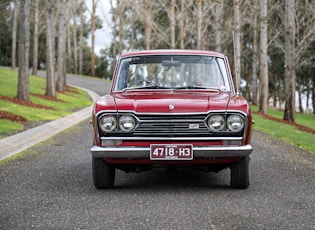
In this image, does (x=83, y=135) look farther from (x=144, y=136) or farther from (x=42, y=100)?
(x=42, y=100)

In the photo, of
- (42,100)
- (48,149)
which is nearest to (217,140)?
(48,149)

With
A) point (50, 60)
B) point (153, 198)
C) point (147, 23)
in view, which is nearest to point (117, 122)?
point (153, 198)

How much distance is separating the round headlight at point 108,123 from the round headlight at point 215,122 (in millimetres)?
1131

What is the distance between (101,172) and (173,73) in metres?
2.14

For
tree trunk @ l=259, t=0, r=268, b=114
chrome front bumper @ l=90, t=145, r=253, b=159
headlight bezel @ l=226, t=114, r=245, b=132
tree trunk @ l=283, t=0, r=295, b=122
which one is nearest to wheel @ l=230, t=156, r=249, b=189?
chrome front bumper @ l=90, t=145, r=253, b=159

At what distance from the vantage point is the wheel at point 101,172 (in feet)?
21.7

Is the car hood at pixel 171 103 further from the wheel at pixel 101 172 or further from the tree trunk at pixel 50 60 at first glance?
the tree trunk at pixel 50 60

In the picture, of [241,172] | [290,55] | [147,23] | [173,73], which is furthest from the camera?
[147,23]

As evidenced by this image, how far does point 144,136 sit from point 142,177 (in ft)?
5.57

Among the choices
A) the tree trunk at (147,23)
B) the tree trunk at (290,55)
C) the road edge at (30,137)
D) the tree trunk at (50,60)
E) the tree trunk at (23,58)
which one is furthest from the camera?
the tree trunk at (147,23)

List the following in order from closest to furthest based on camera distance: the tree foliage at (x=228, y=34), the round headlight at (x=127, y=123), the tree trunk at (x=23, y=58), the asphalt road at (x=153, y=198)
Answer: the asphalt road at (x=153, y=198), the round headlight at (x=127, y=123), the tree trunk at (x=23, y=58), the tree foliage at (x=228, y=34)

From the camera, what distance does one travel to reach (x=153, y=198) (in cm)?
620

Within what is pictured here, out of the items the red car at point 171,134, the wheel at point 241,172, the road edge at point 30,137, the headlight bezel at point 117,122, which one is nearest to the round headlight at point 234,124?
the red car at point 171,134

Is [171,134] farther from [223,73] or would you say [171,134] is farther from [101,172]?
[223,73]
